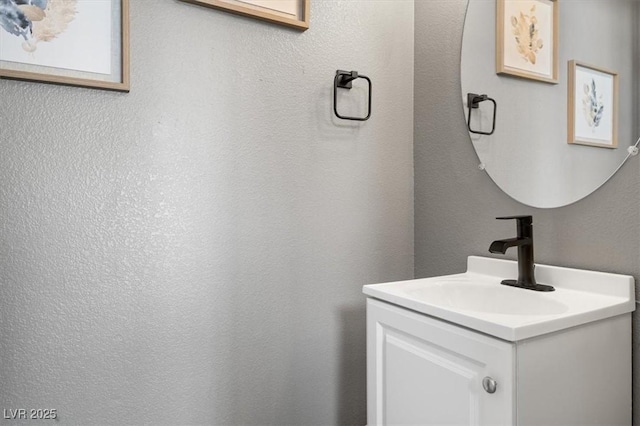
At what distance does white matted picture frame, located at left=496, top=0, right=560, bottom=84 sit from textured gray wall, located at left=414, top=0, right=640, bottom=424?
0.59ft

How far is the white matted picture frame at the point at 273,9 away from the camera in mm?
1308

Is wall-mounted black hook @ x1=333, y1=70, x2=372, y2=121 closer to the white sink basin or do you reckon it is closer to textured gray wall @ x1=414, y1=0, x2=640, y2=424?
textured gray wall @ x1=414, y1=0, x2=640, y2=424

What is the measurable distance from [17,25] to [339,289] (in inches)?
46.2

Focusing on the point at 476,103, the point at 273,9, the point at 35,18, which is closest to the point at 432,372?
the point at 476,103


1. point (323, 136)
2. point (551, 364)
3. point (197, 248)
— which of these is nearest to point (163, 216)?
point (197, 248)

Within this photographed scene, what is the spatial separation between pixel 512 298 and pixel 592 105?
547mm

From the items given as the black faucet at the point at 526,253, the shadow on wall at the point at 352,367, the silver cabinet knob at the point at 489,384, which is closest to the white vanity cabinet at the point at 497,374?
the silver cabinet knob at the point at 489,384

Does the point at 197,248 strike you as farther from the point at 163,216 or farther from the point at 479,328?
the point at 479,328

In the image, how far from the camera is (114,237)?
1.19m

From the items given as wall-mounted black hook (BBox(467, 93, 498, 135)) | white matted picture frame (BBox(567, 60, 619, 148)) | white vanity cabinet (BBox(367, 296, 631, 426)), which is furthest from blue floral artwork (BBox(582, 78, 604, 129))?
white vanity cabinet (BBox(367, 296, 631, 426))

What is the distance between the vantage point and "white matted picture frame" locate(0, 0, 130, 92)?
1.07 m

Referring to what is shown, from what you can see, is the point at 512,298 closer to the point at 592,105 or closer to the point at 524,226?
the point at 524,226

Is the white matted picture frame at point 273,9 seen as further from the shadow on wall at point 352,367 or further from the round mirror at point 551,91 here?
the shadow on wall at point 352,367

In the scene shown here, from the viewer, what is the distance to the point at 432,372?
1025mm
